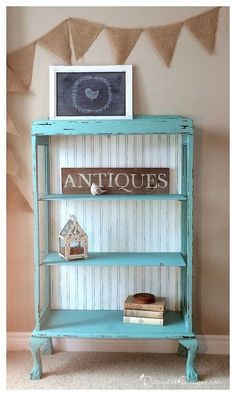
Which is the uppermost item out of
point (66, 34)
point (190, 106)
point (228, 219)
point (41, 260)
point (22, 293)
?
point (66, 34)

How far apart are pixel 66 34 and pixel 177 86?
0.73 m

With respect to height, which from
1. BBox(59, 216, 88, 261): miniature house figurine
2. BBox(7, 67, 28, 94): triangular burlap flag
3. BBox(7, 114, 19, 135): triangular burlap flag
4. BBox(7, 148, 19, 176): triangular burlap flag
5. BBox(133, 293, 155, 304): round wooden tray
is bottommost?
BBox(133, 293, 155, 304): round wooden tray

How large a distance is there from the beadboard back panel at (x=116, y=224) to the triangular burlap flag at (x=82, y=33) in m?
0.54

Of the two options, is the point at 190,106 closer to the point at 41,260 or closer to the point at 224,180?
the point at 224,180

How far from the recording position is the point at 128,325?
3.18m

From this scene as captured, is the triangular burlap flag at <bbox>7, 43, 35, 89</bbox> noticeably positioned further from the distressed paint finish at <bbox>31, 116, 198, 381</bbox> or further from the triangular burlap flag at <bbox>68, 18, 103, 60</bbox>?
the distressed paint finish at <bbox>31, 116, 198, 381</bbox>

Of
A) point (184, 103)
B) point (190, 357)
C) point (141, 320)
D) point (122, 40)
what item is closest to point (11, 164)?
point (122, 40)

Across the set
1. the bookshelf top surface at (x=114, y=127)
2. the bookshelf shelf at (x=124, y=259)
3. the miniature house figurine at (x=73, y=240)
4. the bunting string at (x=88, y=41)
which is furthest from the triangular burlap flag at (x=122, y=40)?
the bookshelf shelf at (x=124, y=259)

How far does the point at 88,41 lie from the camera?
3.35 metres

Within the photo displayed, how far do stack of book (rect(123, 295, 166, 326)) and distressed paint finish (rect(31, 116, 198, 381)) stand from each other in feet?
0.14

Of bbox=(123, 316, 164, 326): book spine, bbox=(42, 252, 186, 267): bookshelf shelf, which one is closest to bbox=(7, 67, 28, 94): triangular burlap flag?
bbox=(42, 252, 186, 267): bookshelf shelf

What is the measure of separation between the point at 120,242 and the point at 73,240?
36cm

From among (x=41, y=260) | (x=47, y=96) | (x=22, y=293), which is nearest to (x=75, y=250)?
(x=41, y=260)

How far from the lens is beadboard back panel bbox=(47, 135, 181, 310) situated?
339cm
